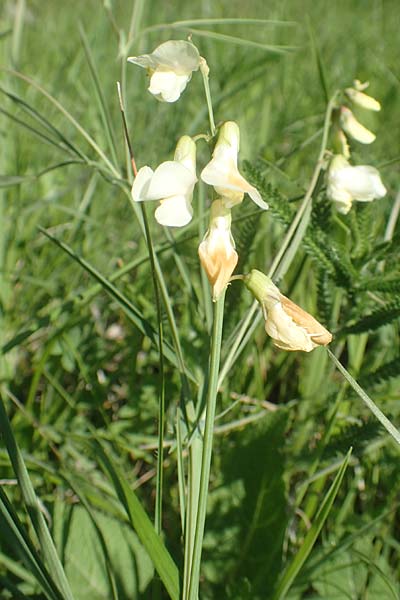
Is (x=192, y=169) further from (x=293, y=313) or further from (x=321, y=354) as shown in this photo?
(x=321, y=354)

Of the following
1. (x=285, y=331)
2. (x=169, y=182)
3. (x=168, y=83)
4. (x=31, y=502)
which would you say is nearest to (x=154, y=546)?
(x=31, y=502)

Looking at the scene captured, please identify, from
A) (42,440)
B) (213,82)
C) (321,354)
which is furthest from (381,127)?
(42,440)

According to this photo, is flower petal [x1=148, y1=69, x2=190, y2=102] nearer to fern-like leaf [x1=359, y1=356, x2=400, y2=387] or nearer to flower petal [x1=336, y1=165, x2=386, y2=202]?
flower petal [x1=336, y1=165, x2=386, y2=202]

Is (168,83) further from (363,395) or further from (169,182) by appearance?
(363,395)

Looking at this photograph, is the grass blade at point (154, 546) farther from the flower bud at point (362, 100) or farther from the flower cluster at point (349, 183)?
the flower bud at point (362, 100)

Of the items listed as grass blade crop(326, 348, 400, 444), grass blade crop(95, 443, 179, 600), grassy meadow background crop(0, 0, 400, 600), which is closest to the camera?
grass blade crop(326, 348, 400, 444)

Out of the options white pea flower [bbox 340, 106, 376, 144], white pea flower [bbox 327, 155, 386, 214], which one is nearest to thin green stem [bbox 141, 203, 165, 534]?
white pea flower [bbox 327, 155, 386, 214]

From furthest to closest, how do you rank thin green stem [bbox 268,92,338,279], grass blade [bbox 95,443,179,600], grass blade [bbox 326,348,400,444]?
thin green stem [bbox 268,92,338,279], grass blade [bbox 95,443,179,600], grass blade [bbox 326,348,400,444]
